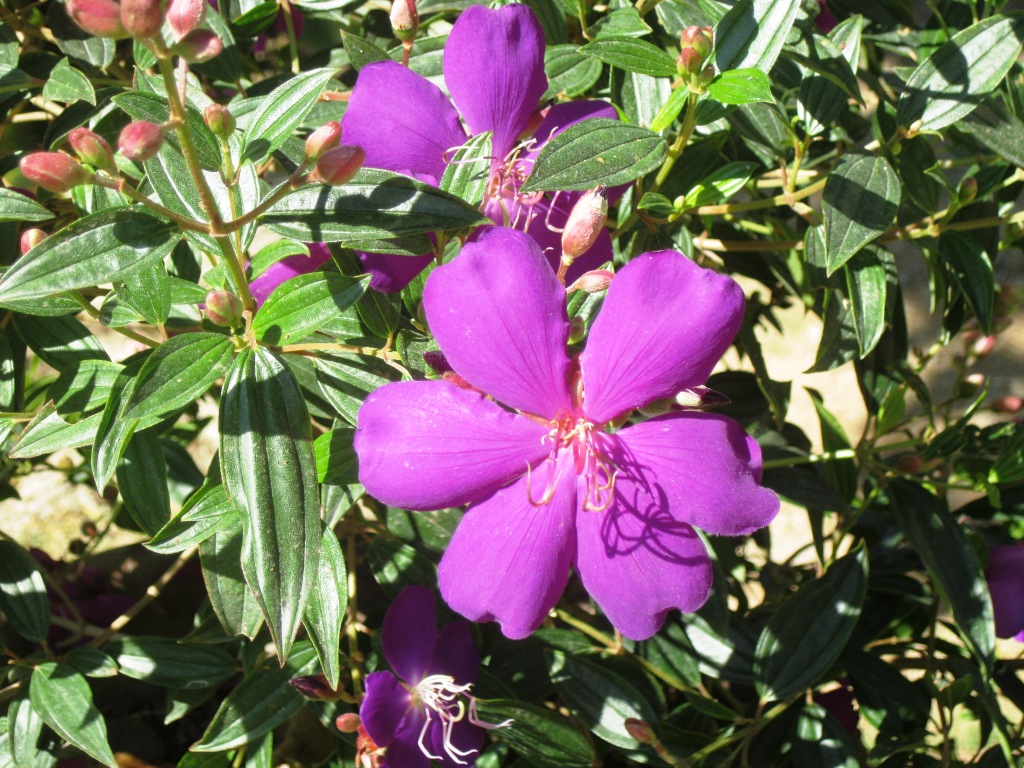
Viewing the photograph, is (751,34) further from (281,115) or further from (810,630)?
(810,630)

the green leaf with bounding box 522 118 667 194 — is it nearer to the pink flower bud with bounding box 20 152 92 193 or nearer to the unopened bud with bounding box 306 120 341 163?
the unopened bud with bounding box 306 120 341 163

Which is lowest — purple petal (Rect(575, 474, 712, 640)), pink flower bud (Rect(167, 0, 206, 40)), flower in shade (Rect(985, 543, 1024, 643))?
flower in shade (Rect(985, 543, 1024, 643))

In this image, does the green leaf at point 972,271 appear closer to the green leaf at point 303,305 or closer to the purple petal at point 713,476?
the purple petal at point 713,476

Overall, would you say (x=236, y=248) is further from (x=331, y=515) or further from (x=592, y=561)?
(x=592, y=561)

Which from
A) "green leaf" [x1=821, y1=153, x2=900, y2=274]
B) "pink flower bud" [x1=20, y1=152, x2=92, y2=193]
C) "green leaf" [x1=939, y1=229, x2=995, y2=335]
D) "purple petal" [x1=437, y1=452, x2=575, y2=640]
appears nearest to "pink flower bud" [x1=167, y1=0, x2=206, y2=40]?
"pink flower bud" [x1=20, y1=152, x2=92, y2=193]

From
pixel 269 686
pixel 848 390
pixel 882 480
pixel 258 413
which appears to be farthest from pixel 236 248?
pixel 848 390

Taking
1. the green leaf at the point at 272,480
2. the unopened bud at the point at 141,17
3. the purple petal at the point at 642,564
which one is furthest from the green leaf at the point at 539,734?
the unopened bud at the point at 141,17
